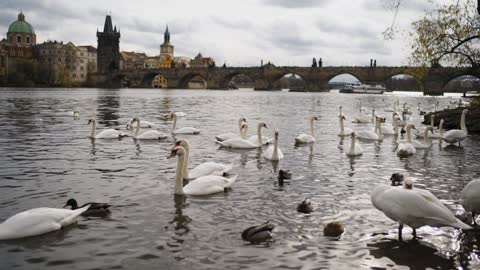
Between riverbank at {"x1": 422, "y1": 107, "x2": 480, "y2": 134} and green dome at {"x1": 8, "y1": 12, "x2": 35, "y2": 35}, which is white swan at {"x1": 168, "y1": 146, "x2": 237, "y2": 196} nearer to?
riverbank at {"x1": 422, "y1": 107, "x2": 480, "y2": 134}

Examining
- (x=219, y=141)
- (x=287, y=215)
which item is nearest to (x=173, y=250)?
(x=287, y=215)

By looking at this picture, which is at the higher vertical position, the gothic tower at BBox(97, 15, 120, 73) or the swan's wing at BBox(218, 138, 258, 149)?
the gothic tower at BBox(97, 15, 120, 73)

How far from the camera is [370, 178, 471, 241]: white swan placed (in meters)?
5.62

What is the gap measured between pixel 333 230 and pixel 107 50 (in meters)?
154

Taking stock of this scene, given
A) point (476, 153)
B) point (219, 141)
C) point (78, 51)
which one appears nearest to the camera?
point (476, 153)

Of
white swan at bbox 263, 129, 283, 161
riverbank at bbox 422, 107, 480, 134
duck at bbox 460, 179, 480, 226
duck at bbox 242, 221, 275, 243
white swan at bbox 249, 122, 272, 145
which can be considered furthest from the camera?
riverbank at bbox 422, 107, 480, 134

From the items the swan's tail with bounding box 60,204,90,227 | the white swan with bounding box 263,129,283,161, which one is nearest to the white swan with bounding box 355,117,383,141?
the white swan with bounding box 263,129,283,161

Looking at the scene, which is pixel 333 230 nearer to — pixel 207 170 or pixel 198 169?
pixel 207 170

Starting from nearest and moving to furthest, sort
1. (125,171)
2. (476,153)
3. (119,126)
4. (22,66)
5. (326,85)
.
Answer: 1. (125,171)
2. (476,153)
3. (119,126)
4. (22,66)
5. (326,85)

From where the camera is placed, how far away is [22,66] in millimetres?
103250

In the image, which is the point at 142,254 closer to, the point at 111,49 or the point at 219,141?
the point at 219,141

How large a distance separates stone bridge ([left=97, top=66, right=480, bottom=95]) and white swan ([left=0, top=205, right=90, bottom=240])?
85163mm

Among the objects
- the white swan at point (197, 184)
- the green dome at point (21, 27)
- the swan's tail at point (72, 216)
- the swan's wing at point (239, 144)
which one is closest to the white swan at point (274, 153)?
the swan's wing at point (239, 144)

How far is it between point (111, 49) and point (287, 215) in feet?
502
